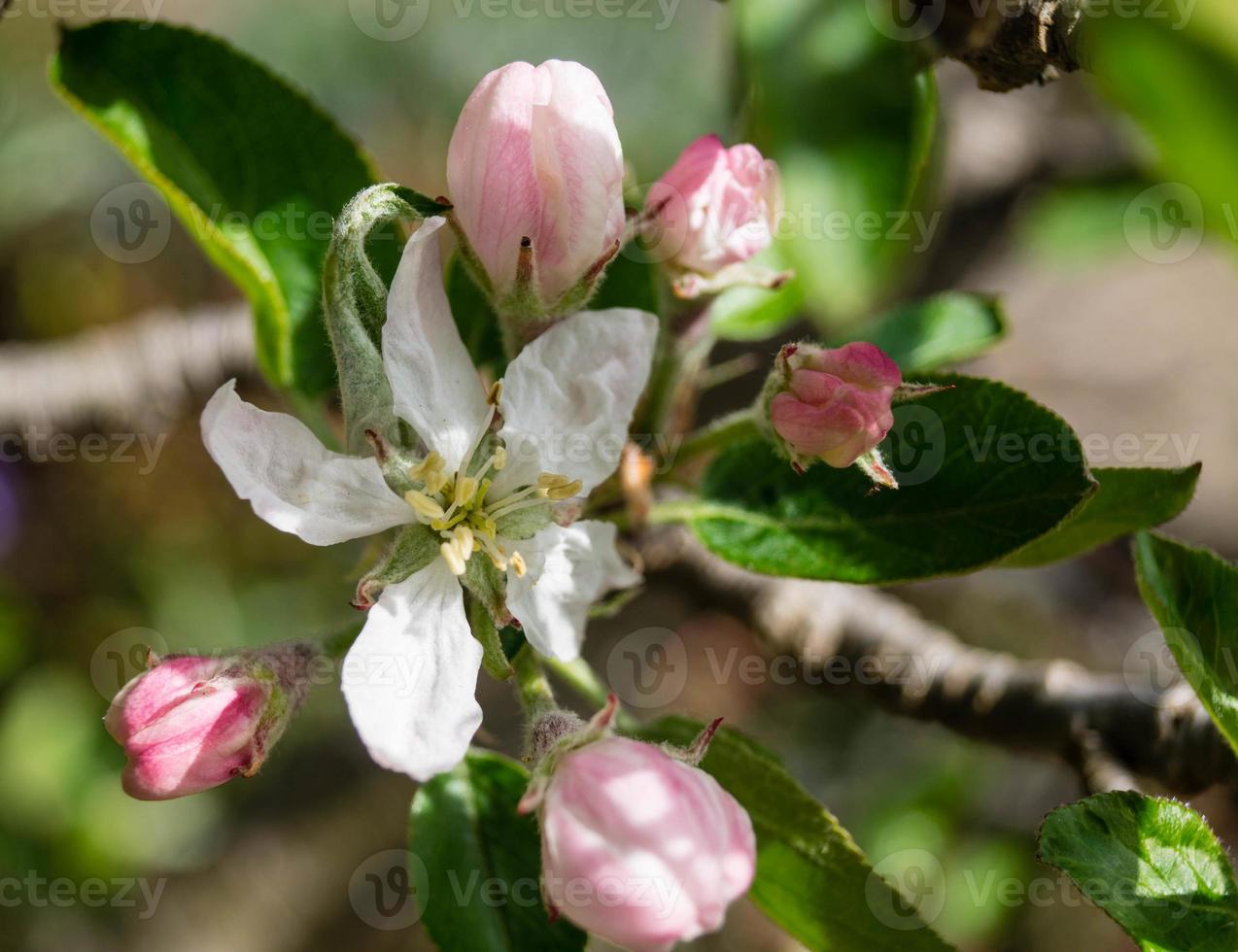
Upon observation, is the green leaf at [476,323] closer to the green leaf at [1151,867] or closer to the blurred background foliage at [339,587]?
the green leaf at [1151,867]

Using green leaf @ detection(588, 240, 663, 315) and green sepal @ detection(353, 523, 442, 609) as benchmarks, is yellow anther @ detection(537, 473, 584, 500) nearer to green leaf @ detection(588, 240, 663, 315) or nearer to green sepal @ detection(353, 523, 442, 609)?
green sepal @ detection(353, 523, 442, 609)

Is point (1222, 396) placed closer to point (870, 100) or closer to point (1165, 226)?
point (1165, 226)

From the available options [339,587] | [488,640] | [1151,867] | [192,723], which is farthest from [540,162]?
[339,587]

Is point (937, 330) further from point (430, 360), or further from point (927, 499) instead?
point (430, 360)

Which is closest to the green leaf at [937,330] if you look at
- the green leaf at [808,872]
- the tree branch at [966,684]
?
the tree branch at [966,684]

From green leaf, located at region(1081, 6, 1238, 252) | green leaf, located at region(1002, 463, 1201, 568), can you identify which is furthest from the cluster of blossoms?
green leaf, located at region(1081, 6, 1238, 252)

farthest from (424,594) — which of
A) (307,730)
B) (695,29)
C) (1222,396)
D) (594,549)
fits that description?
(1222,396)

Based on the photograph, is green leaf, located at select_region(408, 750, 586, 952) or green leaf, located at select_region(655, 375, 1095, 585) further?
green leaf, located at select_region(408, 750, 586, 952)
